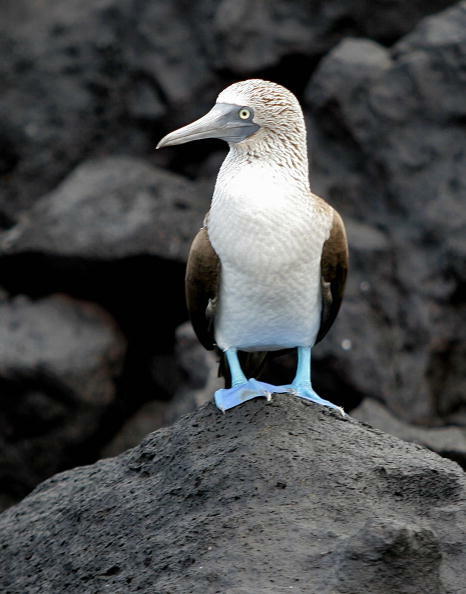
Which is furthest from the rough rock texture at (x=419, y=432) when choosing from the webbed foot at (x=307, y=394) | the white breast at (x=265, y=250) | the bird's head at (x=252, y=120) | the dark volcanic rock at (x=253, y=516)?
the bird's head at (x=252, y=120)

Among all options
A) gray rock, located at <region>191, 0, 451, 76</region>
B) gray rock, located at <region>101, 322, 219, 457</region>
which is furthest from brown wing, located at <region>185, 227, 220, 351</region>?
gray rock, located at <region>191, 0, 451, 76</region>

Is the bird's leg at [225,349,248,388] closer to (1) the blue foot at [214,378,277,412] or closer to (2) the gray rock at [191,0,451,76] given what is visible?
(1) the blue foot at [214,378,277,412]

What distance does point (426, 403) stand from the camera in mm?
7980

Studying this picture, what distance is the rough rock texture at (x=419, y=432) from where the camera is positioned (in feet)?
22.3

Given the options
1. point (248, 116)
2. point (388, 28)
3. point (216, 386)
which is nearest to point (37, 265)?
point (216, 386)

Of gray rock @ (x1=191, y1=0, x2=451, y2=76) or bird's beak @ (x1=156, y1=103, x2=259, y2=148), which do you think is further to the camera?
gray rock @ (x1=191, y1=0, x2=451, y2=76)

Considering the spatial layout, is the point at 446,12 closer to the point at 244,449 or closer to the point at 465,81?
the point at 465,81

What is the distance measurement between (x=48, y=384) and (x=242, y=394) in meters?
4.43

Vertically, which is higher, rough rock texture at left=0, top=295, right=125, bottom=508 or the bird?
the bird

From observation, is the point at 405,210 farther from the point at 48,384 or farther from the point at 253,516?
the point at 253,516

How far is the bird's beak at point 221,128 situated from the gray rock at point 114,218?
3.89m

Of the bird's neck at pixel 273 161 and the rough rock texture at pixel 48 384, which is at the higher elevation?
the bird's neck at pixel 273 161

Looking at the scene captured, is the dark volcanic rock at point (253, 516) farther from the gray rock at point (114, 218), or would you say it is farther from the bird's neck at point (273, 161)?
the gray rock at point (114, 218)

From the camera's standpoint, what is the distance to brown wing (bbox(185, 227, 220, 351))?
14.6ft
